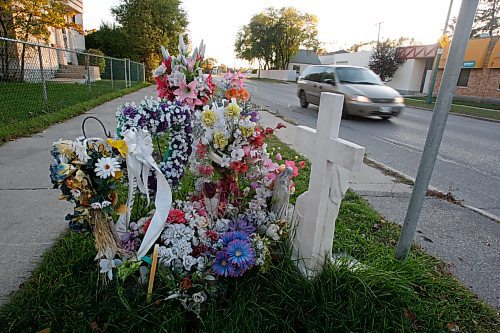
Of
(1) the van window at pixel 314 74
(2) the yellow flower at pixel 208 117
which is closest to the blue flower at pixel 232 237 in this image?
(2) the yellow flower at pixel 208 117

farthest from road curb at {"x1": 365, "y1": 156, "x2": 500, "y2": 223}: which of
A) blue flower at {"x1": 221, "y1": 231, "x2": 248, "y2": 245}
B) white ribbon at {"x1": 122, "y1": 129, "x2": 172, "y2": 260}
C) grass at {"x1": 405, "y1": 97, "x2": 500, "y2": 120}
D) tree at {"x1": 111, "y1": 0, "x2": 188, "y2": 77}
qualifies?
tree at {"x1": 111, "y1": 0, "x2": 188, "y2": 77}

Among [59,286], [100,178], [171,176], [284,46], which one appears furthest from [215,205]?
[284,46]

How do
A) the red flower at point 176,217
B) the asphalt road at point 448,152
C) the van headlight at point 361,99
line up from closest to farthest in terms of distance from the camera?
the red flower at point 176,217 < the asphalt road at point 448,152 < the van headlight at point 361,99

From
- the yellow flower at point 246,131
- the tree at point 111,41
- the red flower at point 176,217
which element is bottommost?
the red flower at point 176,217

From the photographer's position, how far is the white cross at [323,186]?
76.7 inches

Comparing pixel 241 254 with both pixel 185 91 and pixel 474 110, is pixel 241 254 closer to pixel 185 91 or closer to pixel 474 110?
pixel 185 91

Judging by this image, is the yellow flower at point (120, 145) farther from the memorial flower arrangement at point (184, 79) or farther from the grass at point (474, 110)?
the grass at point (474, 110)

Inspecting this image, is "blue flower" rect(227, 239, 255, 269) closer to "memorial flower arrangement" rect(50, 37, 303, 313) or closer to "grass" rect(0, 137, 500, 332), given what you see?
"memorial flower arrangement" rect(50, 37, 303, 313)

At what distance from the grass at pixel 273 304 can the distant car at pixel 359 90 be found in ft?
29.2

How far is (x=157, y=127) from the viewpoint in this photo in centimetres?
204

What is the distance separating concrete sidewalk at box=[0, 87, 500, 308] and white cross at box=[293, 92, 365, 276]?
122 centimetres

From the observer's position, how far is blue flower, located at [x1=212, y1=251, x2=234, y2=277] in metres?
1.93

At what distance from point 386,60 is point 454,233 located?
35.9 m

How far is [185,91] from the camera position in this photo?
238cm
